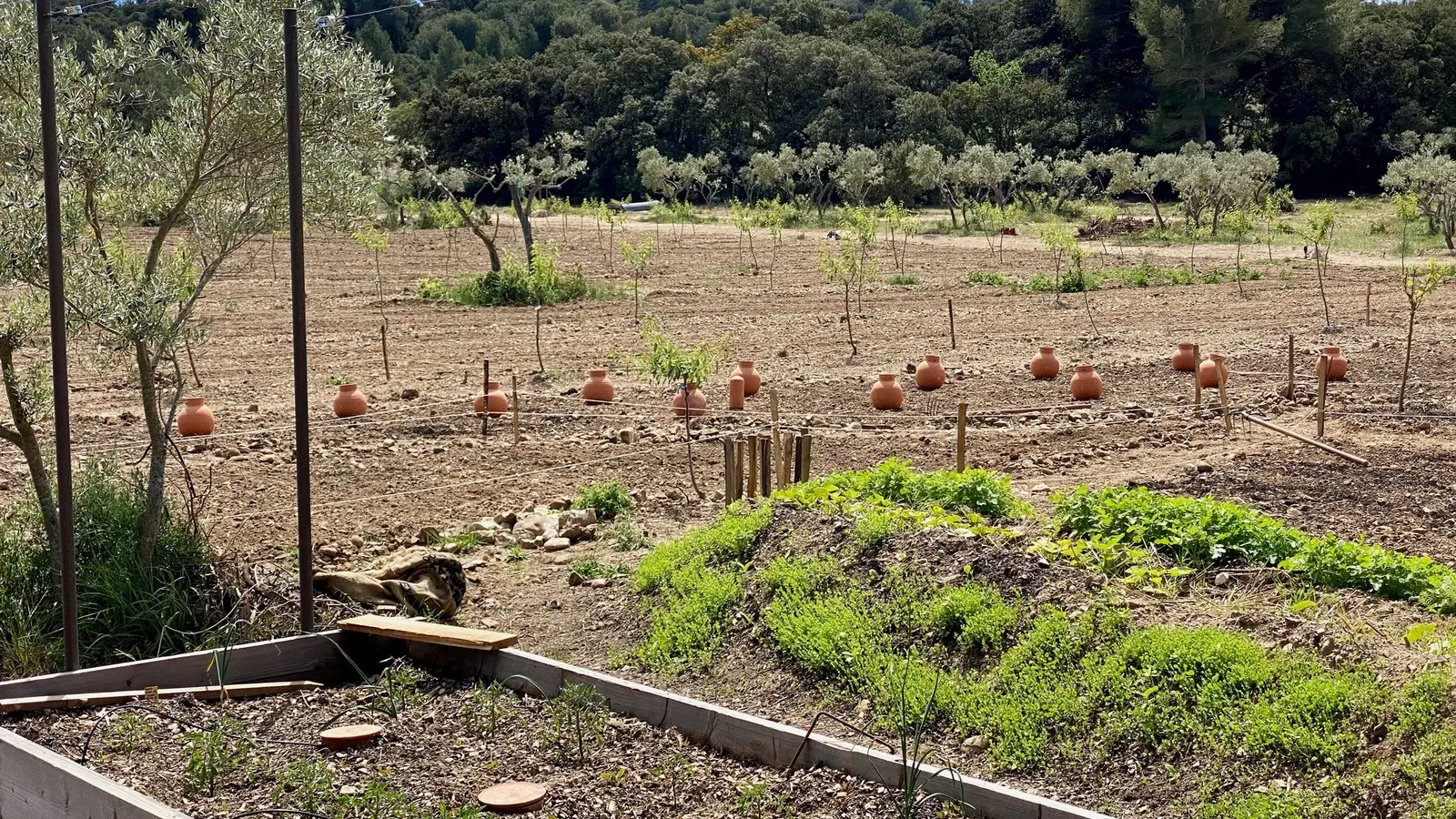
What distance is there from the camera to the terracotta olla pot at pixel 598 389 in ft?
47.9

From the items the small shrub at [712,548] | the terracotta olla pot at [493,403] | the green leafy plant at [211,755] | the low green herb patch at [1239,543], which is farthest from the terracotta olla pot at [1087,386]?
the green leafy plant at [211,755]

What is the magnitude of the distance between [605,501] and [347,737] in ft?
13.8

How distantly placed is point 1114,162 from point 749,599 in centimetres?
4127

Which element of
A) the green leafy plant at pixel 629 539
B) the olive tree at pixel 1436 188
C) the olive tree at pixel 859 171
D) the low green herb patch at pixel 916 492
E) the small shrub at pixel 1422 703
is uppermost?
the olive tree at pixel 859 171

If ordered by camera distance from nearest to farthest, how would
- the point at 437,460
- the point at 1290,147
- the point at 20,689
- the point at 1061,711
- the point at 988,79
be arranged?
1. the point at 1061,711
2. the point at 20,689
3. the point at 437,460
4. the point at 1290,147
5. the point at 988,79

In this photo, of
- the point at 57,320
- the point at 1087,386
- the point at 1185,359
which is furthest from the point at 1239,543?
the point at 1185,359

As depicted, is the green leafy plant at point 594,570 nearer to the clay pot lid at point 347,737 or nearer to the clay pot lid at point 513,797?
the clay pot lid at point 347,737

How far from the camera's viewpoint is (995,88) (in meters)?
57.8

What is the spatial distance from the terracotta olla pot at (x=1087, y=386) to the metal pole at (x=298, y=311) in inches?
360

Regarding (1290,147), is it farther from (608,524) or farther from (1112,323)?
(608,524)

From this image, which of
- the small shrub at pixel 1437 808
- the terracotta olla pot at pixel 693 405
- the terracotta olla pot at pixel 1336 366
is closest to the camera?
the small shrub at pixel 1437 808

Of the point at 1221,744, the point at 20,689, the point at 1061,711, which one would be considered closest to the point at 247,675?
the point at 20,689

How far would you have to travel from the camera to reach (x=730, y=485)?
973 centimetres

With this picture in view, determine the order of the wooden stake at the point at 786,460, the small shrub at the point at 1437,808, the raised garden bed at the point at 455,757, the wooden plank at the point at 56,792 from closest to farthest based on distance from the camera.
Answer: the small shrub at the point at 1437,808 < the wooden plank at the point at 56,792 < the raised garden bed at the point at 455,757 < the wooden stake at the point at 786,460
